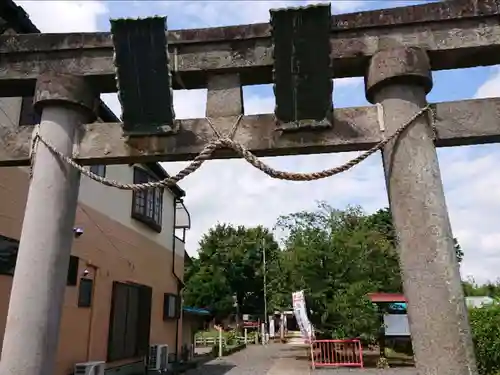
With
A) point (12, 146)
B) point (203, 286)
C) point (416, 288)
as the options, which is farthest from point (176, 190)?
point (203, 286)

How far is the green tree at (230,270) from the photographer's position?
41.8m

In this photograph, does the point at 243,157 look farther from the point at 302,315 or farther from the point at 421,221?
the point at 302,315

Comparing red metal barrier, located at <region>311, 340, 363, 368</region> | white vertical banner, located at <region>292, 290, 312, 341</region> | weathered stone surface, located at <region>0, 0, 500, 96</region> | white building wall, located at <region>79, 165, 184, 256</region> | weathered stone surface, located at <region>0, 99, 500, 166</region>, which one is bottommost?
red metal barrier, located at <region>311, 340, 363, 368</region>

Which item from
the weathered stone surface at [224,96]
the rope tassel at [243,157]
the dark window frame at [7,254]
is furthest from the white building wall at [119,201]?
the weathered stone surface at [224,96]

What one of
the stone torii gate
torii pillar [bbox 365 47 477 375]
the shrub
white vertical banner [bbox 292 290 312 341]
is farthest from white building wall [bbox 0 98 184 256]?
the shrub

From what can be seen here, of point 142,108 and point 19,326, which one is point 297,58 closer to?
point 142,108

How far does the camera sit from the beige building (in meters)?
7.46

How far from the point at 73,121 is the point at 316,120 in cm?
223

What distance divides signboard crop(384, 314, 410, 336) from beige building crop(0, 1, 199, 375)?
27.6 ft

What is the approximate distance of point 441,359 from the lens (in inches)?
122

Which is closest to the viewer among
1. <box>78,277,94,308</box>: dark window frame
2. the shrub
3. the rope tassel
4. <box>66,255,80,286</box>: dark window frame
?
the rope tassel

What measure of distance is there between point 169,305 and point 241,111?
12269 mm

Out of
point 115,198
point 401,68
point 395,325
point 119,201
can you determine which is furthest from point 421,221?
point 395,325

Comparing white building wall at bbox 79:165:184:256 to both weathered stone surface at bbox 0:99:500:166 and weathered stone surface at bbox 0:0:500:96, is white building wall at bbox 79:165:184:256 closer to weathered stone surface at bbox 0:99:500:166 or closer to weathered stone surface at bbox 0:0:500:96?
Answer: weathered stone surface at bbox 0:0:500:96
